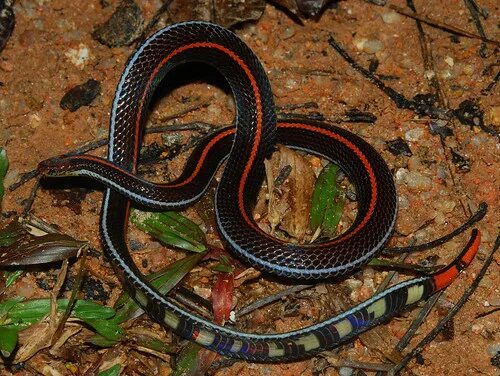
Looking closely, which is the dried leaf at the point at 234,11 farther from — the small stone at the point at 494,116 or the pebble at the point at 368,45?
the small stone at the point at 494,116

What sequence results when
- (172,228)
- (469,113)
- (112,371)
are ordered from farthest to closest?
(469,113) → (172,228) → (112,371)

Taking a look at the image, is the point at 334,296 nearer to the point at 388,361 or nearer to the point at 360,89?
the point at 388,361

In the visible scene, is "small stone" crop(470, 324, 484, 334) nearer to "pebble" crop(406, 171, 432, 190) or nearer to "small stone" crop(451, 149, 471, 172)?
"pebble" crop(406, 171, 432, 190)

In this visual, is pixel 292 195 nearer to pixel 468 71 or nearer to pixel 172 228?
pixel 172 228

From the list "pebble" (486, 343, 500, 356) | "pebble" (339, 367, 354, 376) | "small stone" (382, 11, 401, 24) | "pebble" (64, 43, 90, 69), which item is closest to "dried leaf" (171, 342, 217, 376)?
"pebble" (339, 367, 354, 376)

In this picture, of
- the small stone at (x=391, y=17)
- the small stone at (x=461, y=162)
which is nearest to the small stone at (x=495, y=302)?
the small stone at (x=461, y=162)

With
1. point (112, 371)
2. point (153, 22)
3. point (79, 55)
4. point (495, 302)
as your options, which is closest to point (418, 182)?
point (495, 302)
